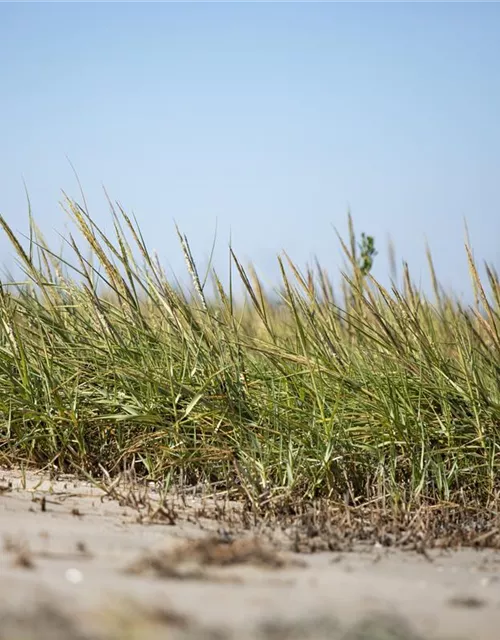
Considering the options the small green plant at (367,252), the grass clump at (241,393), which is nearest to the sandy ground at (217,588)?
the grass clump at (241,393)

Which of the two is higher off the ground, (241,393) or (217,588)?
(241,393)

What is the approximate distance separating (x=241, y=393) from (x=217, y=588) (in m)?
1.38

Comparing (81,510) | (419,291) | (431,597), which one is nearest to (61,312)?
(81,510)

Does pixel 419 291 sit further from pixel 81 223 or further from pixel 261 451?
pixel 81 223

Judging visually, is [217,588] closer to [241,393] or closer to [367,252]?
[241,393]

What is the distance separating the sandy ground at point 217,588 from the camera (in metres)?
1.51

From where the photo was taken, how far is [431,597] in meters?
1.74

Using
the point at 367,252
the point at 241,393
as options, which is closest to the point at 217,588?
the point at 241,393

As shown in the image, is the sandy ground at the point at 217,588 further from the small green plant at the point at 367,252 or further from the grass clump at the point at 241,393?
the small green plant at the point at 367,252

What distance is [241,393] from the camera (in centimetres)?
307

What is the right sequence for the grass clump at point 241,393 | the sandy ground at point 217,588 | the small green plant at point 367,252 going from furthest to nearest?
the small green plant at point 367,252
the grass clump at point 241,393
the sandy ground at point 217,588

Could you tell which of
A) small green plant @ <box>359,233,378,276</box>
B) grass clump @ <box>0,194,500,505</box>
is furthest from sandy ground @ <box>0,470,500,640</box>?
small green plant @ <box>359,233,378,276</box>

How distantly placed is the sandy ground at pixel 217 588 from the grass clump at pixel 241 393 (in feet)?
1.88

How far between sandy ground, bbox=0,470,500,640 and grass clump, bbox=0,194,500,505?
22.5 inches
